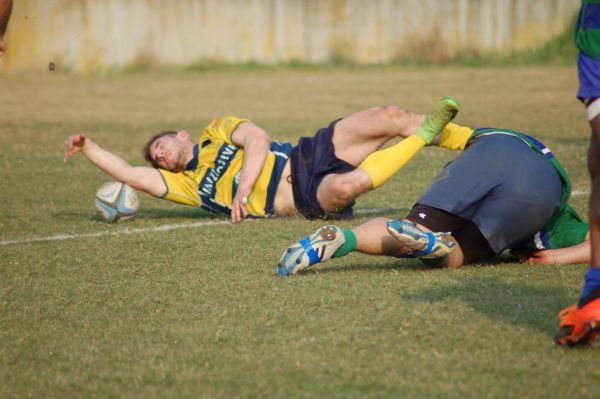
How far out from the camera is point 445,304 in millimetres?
4262

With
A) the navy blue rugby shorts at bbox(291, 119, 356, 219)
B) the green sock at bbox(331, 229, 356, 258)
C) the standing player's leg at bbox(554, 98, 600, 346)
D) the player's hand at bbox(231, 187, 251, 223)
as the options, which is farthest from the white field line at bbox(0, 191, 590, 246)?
the standing player's leg at bbox(554, 98, 600, 346)

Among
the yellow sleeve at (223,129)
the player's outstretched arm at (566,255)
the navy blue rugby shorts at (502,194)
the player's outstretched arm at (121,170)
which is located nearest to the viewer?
the navy blue rugby shorts at (502,194)

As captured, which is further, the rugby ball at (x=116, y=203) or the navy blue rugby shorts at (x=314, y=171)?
the rugby ball at (x=116, y=203)

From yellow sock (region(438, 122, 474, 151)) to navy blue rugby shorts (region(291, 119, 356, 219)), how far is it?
2.89 feet

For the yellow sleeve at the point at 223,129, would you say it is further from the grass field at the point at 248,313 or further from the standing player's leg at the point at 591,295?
the standing player's leg at the point at 591,295

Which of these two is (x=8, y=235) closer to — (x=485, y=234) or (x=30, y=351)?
(x=30, y=351)

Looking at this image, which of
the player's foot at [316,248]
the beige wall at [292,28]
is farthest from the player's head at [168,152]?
the beige wall at [292,28]

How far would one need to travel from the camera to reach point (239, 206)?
21.1 feet

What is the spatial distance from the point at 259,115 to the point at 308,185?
279 inches

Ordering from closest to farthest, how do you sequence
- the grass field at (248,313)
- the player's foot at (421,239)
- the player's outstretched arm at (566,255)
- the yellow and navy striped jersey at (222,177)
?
the grass field at (248,313) < the player's foot at (421,239) < the player's outstretched arm at (566,255) < the yellow and navy striped jersey at (222,177)

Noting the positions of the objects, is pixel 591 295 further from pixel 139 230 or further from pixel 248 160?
pixel 139 230

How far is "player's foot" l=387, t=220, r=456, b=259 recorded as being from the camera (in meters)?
4.45

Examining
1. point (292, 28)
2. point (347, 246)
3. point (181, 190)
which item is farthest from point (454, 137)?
point (292, 28)

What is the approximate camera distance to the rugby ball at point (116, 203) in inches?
271
